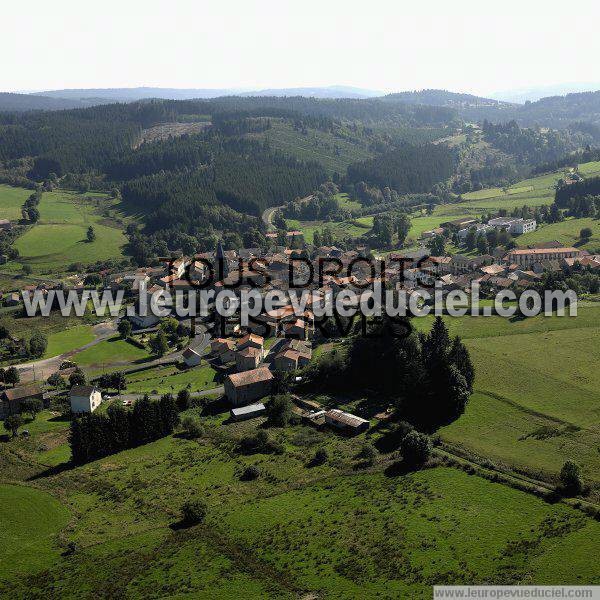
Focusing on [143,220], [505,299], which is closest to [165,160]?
[143,220]

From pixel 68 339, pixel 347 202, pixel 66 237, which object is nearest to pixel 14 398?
pixel 68 339

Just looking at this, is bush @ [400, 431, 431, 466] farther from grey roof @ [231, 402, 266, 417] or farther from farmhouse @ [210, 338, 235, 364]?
farmhouse @ [210, 338, 235, 364]

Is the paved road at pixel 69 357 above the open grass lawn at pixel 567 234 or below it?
below

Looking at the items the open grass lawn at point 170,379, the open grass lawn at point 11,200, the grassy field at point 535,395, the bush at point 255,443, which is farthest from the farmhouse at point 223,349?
the open grass lawn at point 11,200

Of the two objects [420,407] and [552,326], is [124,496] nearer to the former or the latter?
[420,407]

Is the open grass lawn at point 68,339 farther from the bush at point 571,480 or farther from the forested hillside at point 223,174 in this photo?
the bush at point 571,480

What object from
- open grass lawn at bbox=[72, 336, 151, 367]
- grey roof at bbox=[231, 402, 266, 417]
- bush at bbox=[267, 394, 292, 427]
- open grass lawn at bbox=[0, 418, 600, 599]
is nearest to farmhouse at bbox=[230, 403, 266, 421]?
grey roof at bbox=[231, 402, 266, 417]

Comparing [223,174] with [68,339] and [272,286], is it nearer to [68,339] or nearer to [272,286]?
[272,286]
